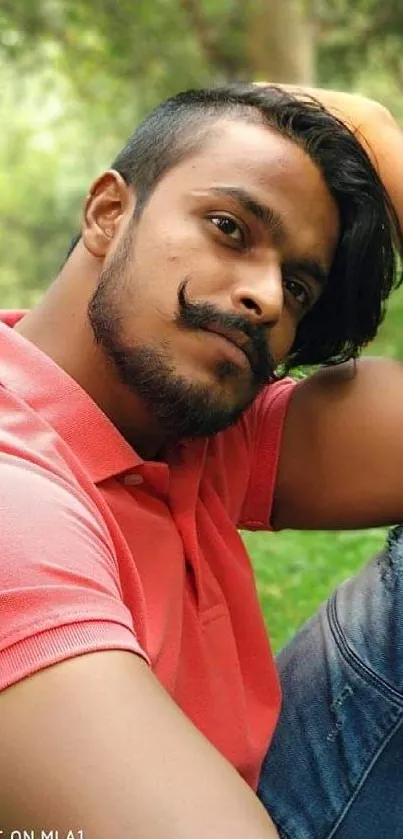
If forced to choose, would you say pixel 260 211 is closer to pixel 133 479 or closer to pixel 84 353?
pixel 84 353

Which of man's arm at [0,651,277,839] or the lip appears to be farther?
the lip

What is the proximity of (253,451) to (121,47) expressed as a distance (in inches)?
263

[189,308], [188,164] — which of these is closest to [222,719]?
[189,308]

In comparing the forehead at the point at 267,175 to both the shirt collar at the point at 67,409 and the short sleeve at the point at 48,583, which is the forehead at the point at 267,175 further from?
the short sleeve at the point at 48,583

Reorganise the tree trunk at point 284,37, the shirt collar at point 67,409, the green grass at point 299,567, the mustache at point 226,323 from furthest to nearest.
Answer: the tree trunk at point 284,37 → the green grass at point 299,567 → the mustache at point 226,323 → the shirt collar at point 67,409

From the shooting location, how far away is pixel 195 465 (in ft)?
4.83

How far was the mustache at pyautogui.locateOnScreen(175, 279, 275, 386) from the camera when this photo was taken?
1.35 meters

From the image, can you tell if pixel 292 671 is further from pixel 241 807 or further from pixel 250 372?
pixel 241 807

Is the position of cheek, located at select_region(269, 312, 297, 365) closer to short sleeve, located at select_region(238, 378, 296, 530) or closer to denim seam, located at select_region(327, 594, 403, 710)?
short sleeve, located at select_region(238, 378, 296, 530)

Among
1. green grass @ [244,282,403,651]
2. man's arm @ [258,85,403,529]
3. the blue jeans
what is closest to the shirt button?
man's arm @ [258,85,403,529]

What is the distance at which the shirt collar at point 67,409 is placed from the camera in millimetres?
1229

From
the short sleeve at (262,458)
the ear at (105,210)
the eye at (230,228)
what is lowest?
the short sleeve at (262,458)

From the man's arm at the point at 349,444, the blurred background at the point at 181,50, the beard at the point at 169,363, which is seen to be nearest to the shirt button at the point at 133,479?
the beard at the point at 169,363

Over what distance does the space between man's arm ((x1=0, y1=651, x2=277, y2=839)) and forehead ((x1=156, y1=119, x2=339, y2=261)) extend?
0.82 meters
